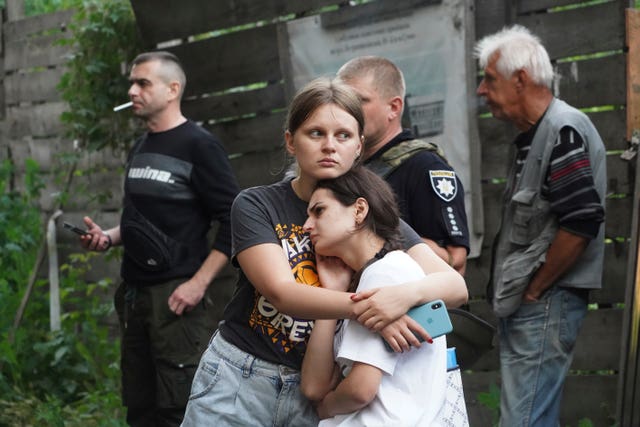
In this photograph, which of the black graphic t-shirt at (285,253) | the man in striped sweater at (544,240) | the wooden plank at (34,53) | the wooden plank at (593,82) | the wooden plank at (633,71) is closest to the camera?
the black graphic t-shirt at (285,253)

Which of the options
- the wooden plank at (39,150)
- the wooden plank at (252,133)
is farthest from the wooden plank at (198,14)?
the wooden plank at (39,150)

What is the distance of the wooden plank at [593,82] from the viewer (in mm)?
4500

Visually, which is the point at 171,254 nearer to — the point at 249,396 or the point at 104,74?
the point at 104,74

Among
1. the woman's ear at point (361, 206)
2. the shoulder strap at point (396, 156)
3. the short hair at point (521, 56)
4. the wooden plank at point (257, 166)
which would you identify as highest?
the short hair at point (521, 56)

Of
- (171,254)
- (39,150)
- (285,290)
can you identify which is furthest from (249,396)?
(39,150)

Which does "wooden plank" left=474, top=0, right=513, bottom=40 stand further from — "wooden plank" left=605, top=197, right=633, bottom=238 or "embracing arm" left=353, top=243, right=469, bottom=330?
"embracing arm" left=353, top=243, right=469, bottom=330

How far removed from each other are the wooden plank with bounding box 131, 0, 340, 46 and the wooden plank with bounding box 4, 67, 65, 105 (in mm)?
1602

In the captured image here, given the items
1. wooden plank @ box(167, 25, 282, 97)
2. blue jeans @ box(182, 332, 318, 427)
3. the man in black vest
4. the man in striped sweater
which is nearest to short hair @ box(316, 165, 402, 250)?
blue jeans @ box(182, 332, 318, 427)

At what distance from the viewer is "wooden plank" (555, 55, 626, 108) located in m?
4.50

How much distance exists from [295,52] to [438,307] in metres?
3.19

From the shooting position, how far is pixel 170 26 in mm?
5977

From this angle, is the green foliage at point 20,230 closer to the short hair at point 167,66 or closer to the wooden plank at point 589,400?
the short hair at point 167,66

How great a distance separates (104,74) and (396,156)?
3.28 m

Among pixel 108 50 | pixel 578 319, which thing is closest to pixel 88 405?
pixel 108 50
